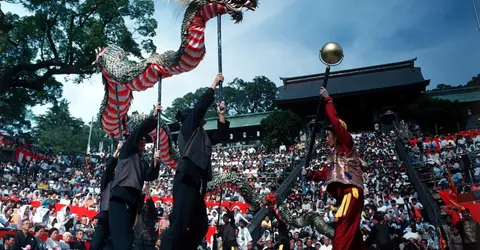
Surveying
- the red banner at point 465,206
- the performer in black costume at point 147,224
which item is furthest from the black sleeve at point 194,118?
the red banner at point 465,206

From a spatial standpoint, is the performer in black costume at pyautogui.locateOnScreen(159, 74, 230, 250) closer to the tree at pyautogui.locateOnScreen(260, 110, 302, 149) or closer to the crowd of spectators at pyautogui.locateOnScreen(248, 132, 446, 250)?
the crowd of spectators at pyautogui.locateOnScreen(248, 132, 446, 250)

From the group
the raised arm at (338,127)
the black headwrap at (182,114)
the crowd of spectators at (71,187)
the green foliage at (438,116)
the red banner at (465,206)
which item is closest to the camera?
the black headwrap at (182,114)

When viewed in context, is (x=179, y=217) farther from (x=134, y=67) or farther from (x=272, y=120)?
(x=272, y=120)

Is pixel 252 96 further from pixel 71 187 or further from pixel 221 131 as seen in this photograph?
pixel 221 131

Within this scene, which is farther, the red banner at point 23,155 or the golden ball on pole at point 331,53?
the red banner at point 23,155

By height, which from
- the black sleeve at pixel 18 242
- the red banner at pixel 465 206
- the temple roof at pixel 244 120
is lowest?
the black sleeve at pixel 18 242

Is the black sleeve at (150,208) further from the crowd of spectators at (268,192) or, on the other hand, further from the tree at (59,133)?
the tree at (59,133)

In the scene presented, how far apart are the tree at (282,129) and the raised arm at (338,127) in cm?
2326

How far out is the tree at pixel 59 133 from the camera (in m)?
44.6

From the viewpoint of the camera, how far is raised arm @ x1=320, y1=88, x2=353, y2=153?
495 centimetres

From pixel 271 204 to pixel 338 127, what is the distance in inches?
204

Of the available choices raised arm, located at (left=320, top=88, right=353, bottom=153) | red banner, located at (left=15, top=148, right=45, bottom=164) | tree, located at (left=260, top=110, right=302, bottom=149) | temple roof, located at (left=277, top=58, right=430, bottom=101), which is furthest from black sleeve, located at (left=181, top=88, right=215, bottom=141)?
temple roof, located at (left=277, top=58, right=430, bottom=101)

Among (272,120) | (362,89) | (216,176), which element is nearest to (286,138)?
(272,120)

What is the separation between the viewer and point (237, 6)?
560 centimetres
